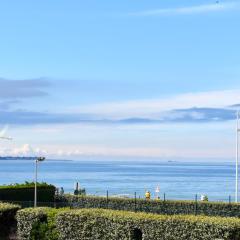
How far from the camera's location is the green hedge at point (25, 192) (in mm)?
44747

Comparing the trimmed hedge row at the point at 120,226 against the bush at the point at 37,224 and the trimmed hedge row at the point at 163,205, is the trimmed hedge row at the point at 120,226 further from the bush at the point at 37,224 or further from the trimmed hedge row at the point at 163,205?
the trimmed hedge row at the point at 163,205

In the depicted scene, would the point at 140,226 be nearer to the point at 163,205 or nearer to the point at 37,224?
the point at 37,224

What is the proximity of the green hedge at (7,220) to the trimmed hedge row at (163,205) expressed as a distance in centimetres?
1256

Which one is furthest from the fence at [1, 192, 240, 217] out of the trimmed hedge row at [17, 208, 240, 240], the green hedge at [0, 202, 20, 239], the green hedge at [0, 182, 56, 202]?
the trimmed hedge row at [17, 208, 240, 240]

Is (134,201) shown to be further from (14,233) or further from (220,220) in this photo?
(220,220)

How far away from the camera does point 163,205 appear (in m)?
42.6

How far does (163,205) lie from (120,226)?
1575cm

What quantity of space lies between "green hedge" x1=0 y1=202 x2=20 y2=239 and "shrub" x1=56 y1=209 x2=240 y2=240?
2.99 meters

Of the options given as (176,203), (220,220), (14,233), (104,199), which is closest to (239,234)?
(220,220)

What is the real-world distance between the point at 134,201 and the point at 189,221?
1830cm

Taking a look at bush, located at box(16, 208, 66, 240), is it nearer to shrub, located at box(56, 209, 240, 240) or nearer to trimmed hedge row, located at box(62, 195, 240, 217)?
shrub, located at box(56, 209, 240, 240)

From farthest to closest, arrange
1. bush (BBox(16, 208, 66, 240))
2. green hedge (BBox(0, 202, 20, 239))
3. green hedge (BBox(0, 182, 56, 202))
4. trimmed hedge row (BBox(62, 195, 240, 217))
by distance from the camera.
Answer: green hedge (BBox(0, 182, 56, 202)) → trimmed hedge row (BBox(62, 195, 240, 217)) → green hedge (BBox(0, 202, 20, 239)) → bush (BBox(16, 208, 66, 240))

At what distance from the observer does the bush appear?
29.5 m

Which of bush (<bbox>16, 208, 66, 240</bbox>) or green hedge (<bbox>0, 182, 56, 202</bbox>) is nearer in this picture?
bush (<bbox>16, 208, 66, 240</bbox>)
